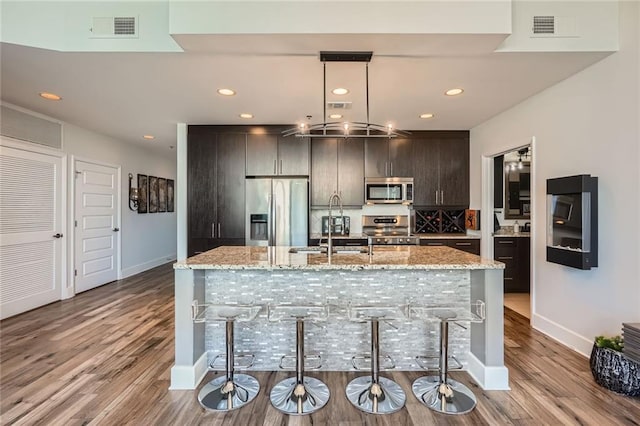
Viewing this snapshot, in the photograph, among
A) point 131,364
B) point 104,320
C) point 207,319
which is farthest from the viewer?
point 104,320

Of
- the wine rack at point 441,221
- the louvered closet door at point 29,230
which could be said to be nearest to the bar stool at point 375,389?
the wine rack at point 441,221

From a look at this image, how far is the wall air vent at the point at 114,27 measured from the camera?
252 cm

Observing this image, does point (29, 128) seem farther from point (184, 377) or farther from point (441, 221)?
point (441, 221)

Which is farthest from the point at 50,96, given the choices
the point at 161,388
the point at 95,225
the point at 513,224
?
the point at 513,224

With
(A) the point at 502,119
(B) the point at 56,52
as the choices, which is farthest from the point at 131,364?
(A) the point at 502,119

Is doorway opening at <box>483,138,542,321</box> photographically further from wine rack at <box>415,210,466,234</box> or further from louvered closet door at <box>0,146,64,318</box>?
louvered closet door at <box>0,146,64,318</box>

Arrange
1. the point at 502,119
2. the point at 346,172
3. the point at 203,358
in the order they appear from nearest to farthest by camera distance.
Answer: the point at 203,358, the point at 502,119, the point at 346,172

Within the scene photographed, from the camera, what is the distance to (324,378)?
254 cm

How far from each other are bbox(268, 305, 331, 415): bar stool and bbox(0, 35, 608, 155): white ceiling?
190 centimetres

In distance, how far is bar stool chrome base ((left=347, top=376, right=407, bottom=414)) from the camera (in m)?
2.13

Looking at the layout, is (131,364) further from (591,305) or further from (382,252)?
(591,305)

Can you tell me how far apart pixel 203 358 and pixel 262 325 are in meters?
0.51

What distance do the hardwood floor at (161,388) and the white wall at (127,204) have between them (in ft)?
8.25

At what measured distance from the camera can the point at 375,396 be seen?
2225mm
